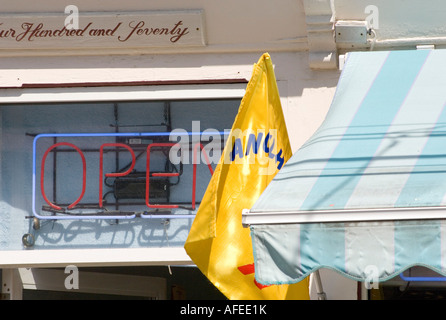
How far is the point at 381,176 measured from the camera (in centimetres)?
525

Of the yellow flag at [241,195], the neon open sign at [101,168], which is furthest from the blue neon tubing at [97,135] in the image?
the yellow flag at [241,195]

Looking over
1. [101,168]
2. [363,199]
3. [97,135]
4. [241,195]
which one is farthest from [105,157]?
[363,199]

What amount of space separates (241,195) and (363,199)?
1.19 metres

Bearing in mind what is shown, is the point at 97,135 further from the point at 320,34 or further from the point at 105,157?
the point at 320,34

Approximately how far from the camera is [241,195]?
236 inches

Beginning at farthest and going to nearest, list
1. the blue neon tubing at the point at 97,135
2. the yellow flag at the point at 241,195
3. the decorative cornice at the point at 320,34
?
1. the blue neon tubing at the point at 97,135
2. the decorative cornice at the point at 320,34
3. the yellow flag at the point at 241,195

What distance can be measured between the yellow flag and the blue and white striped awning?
0.44 meters

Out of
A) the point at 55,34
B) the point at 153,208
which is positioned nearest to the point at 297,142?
the point at 153,208

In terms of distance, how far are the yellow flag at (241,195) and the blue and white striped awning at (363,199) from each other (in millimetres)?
435

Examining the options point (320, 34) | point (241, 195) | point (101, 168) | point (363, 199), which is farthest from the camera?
point (101, 168)

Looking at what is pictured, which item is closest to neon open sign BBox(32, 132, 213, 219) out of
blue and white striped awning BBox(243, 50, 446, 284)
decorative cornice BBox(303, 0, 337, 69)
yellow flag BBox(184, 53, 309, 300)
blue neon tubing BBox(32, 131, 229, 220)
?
blue neon tubing BBox(32, 131, 229, 220)

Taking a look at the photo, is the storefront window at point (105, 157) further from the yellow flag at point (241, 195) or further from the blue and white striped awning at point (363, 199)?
the blue and white striped awning at point (363, 199)

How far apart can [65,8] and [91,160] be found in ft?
4.38

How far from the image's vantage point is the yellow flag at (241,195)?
19.0ft
